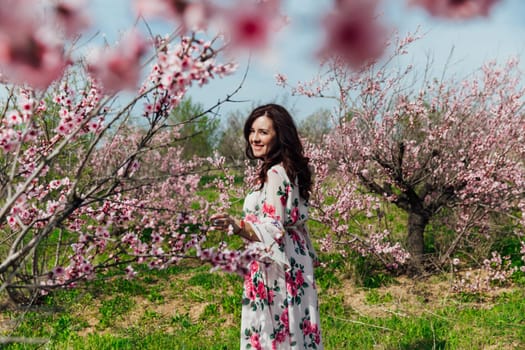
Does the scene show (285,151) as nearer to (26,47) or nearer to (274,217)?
(274,217)

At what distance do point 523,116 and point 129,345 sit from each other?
577 cm

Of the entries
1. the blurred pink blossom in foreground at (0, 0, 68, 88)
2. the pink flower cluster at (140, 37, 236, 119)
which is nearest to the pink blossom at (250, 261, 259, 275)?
the pink flower cluster at (140, 37, 236, 119)

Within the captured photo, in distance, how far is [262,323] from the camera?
2.82 metres

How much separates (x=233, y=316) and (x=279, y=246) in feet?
9.57

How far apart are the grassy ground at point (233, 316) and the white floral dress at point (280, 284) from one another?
1493mm

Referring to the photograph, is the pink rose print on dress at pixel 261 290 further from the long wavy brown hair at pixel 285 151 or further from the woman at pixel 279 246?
the long wavy brown hair at pixel 285 151

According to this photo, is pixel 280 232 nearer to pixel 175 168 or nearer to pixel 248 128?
pixel 248 128

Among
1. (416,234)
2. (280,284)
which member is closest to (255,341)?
(280,284)

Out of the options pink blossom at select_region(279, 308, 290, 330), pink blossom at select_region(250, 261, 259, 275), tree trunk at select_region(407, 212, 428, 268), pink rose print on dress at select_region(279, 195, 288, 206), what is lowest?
pink blossom at select_region(279, 308, 290, 330)

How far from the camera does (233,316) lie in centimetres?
540

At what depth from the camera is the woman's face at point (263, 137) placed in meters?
3.05

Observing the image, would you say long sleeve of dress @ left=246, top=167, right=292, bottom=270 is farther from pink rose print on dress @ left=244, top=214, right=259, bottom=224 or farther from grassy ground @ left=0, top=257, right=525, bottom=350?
grassy ground @ left=0, top=257, right=525, bottom=350

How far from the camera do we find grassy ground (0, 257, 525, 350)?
4.41 m

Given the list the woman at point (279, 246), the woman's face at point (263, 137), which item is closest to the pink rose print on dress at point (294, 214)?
the woman at point (279, 246)
